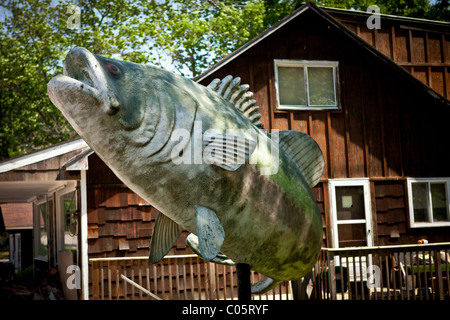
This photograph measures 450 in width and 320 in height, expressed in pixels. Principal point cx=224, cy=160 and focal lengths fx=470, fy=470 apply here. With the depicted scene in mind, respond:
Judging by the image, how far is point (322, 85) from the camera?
10.4 m

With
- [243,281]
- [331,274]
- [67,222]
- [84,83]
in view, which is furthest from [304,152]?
[67,222]

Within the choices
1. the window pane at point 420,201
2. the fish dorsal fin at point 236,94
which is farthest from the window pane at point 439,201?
the fish dorsal fin at point 236,94

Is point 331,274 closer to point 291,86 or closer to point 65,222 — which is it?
point 291,86

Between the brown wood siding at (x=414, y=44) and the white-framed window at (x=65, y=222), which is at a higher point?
the brown wood siding at (x=414, y=44)

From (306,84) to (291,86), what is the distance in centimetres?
33

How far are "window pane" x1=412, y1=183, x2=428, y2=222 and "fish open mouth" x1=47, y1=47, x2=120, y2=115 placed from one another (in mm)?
10233

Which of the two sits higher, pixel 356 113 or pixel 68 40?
pixel 68 40

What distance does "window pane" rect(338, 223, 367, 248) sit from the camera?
10078mm

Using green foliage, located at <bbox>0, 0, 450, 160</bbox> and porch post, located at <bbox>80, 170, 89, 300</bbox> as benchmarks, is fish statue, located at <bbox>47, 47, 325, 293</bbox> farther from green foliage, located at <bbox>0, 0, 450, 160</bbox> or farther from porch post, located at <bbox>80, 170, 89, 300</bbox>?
green foliage, located at <bbox>0, 0, 450, 160</bbox>

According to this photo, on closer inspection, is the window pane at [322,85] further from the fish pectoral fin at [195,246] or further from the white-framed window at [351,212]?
the fish pectoral fin at [195,246]

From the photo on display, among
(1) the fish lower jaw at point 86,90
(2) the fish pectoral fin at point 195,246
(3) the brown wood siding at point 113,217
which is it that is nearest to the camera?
(1) the fish lower jaw at point 86,90

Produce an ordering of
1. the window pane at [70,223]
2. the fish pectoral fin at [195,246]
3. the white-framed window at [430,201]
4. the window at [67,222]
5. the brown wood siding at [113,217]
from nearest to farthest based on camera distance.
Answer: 1. the fish pectoral fin at [195,246]
2. the brown wood siding at [113,217]
3. the window pane at [70,223]
4. the white-framed window at [430,201]
5. the window at [67,222]

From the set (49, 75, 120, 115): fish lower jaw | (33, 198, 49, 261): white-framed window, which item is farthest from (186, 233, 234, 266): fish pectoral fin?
(33, 198, 49, 261): white-framed window

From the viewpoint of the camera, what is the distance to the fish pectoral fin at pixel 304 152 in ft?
8.40
